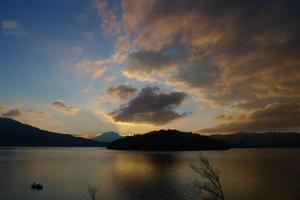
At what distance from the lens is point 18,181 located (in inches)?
3514

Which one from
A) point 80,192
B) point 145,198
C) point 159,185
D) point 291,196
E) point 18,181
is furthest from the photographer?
point 18,181

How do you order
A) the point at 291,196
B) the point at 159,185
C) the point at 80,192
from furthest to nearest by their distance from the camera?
the point at 159,185 → the point at 80,192 → the point at 291,196

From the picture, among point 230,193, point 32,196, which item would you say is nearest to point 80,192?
point 32,196

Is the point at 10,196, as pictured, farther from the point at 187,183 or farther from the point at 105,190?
the point at 187,183

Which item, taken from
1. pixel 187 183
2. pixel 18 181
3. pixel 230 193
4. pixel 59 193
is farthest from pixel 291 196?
pixel 18 181

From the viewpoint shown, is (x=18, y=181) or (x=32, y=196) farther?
(x=18, y=181)

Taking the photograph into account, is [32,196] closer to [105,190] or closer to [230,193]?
[105,190]

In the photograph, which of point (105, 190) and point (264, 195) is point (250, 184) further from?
point (105, 190)

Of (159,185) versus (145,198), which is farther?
(159,185)

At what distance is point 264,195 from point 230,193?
8212 mm

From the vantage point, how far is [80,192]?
71.7 metres

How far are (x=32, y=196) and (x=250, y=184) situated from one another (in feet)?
201

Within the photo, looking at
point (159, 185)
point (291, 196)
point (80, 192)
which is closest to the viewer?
point (291, 196)

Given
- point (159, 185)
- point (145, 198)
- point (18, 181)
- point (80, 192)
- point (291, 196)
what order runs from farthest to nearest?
point (18, 181), point (159, 185), point (80, 192), point (291, 196), point (145, 198)
